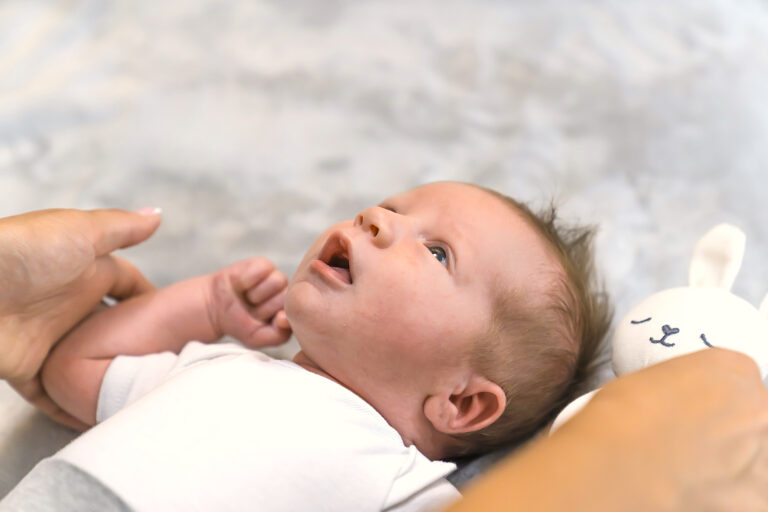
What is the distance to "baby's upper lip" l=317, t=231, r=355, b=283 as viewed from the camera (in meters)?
1.05

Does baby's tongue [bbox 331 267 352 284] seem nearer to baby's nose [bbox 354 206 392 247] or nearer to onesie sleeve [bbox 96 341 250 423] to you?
baby's nose [bbox 354 206 392 247]

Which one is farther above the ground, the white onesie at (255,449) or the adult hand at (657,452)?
the adult hand at (657,452)

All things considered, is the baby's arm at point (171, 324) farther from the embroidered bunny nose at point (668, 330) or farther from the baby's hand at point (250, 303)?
the embroidered bunny nose at point (668, 330)

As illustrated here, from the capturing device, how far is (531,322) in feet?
3.38

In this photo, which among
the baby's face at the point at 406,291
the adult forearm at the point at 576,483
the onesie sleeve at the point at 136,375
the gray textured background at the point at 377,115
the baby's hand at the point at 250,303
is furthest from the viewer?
the gray textured background at the point at 377,115

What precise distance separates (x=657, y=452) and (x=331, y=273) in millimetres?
522

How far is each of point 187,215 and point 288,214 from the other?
19cm

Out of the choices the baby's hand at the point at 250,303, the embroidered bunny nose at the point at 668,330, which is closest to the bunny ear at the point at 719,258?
the embroidered bunny nose at the point at 668,330

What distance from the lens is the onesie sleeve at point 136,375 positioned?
44.2 inches

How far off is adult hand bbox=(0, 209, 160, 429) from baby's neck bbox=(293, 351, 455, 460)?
368 millimetres

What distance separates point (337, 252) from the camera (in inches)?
43.3

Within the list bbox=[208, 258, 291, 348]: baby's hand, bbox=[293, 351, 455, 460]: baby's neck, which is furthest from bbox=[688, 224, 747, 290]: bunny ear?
bbox=[208, 258, 291, 348]: baby's hand

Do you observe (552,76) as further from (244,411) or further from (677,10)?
(244,411)

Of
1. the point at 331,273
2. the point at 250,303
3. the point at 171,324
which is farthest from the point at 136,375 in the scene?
the point at 331,273
